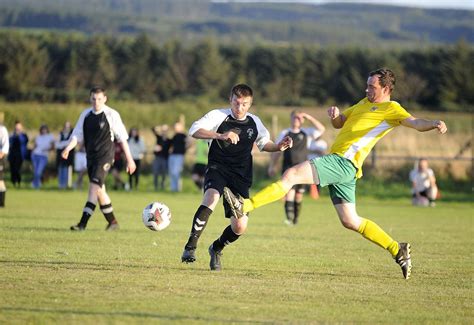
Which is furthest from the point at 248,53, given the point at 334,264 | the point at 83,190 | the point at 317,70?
the point at 334,264

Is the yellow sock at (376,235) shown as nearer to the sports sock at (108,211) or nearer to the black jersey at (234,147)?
the black jersey at (234,147)

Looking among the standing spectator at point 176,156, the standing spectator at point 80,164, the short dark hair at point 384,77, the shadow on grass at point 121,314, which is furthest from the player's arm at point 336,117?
the standing spectator at point 80,164

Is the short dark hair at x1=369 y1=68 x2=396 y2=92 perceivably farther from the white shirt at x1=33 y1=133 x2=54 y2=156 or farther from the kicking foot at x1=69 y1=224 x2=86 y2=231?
the white shirt at x1=33 y1=133 x2=54 y2=156

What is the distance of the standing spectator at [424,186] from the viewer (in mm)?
27734

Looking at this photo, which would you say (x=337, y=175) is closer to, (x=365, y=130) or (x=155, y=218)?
(x=365, y=130)

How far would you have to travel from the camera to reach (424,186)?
28.2 m

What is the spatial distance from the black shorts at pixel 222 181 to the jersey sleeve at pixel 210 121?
18.6 inches

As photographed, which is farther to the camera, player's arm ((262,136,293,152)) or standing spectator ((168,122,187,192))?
standing spectator ((168,122,187,192))

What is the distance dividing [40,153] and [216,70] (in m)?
64.1

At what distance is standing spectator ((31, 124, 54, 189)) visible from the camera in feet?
102

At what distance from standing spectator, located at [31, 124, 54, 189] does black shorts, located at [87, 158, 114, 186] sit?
1676 centimetres

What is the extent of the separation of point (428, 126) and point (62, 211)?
481 inches

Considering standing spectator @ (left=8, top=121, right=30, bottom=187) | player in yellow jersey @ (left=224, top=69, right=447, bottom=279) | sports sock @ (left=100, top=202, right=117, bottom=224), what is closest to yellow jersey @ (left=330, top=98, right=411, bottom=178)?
player in yellow jersey @ (left=224, top=69, right=447, bottom=279)

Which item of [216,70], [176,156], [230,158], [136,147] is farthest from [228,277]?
[216,70]
